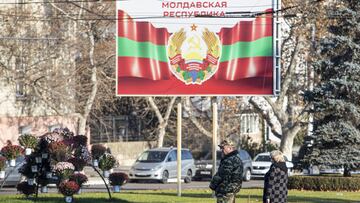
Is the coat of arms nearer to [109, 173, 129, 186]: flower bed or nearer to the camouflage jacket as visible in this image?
[109, 173, 129, 186]: flower bed

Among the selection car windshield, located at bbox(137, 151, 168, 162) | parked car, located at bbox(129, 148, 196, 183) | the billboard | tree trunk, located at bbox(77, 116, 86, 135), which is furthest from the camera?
tree trunk, located at bbox(77, 116, 86, 135)

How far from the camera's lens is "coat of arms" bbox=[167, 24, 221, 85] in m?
29.0

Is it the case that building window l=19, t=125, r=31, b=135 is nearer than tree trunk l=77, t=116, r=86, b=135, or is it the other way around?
tree trunk l=77, t=116, r=86, b=135

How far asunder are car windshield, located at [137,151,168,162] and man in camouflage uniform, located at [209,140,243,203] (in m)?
26.7

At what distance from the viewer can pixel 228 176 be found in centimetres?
1655

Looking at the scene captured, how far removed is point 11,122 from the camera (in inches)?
2028

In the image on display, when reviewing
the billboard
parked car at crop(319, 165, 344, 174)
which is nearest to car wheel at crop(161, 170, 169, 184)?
parked car at crop(319, 165, 344, 174)

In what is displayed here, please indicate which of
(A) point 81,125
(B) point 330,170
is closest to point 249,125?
(A) point 81,125

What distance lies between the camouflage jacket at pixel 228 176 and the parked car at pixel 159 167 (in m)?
26.0

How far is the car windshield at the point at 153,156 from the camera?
4356 cm

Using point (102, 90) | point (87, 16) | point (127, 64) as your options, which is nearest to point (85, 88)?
point (102, 90)

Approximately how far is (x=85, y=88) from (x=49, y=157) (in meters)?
23.9

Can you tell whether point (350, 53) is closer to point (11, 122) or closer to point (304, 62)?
point (304, 62)

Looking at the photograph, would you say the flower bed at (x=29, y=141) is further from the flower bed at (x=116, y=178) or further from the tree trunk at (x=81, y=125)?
the tree trunk at (x=81, y=125)
